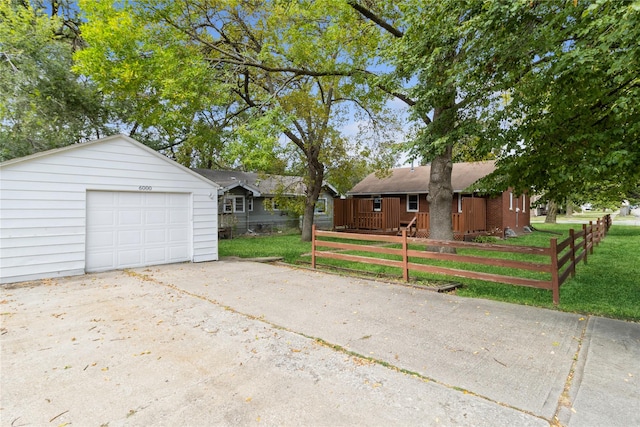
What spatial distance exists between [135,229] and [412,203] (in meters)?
16.0

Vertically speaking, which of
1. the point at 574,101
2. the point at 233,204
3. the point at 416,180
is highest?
the point at 416,180

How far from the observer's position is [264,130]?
406 inches

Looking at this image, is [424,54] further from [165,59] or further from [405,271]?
[165,59]

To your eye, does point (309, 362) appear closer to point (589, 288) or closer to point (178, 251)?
point (589, 288)

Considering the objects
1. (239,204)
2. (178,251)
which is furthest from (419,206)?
(178,251)

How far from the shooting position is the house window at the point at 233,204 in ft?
68.9

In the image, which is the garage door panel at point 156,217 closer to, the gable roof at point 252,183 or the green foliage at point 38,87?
the gable roof at point 252,183

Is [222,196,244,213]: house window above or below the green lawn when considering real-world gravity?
above

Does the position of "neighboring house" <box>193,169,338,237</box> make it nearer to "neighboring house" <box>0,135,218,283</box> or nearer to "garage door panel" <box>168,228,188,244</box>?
"neighboring house" <box>0,135,218,283</box>

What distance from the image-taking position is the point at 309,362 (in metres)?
3.73

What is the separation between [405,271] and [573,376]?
14.2ft

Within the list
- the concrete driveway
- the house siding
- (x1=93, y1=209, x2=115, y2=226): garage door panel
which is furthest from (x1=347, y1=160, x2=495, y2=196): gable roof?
(x1=93, y1=209, x2=115, y2=226): garage door panel

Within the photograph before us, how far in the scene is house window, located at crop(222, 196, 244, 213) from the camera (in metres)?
21.0

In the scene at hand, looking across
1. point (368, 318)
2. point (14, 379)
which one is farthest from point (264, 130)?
point (14, 379)
